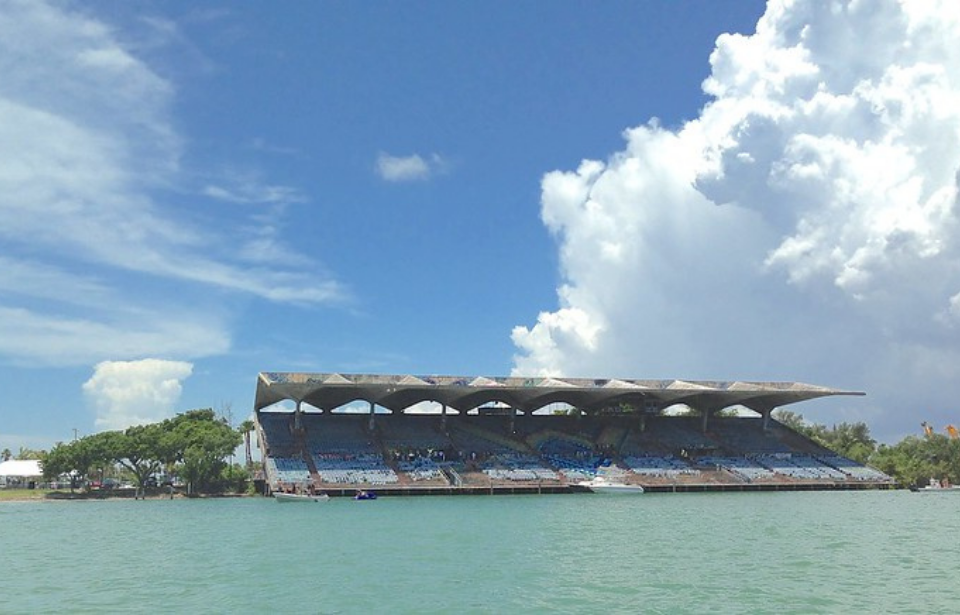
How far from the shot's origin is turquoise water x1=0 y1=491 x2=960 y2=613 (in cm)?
1869

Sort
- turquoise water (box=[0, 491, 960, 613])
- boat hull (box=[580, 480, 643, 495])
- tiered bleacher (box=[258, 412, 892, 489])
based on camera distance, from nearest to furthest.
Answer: turquoise water (box=[0, 491, 960, 613])
boat hull (box=[580, 480, 643, 495])
tiered bleacher (box=[258, 412, 892, 489])

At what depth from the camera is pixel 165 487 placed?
286 ft

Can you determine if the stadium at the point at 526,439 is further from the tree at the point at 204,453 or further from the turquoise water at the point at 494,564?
the turquoise water at the point at 494,564

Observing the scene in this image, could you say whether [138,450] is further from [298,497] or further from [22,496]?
[298,497]

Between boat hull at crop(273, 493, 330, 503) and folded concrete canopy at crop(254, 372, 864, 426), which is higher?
folded concrete canopy at crop(254, 372, 864, 426)

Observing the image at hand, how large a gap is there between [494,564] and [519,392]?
59.4 m

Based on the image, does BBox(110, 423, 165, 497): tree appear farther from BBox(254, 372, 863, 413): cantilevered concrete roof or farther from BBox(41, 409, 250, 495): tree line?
BBox(254, 372, 863, 413): cantilevered concrete roof

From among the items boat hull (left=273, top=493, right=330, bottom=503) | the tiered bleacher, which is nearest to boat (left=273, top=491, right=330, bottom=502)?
boat hull (left=273, top=493, right=330, bottom=503)

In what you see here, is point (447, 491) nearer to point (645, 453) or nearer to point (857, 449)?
point (645, 453)

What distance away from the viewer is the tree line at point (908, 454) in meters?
93.2

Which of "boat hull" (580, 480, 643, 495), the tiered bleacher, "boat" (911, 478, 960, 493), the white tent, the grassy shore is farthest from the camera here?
the white tent

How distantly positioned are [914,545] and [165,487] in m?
77.5

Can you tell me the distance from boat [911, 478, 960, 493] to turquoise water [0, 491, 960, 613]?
151 ft

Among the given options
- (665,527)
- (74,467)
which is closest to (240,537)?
(665,527)
